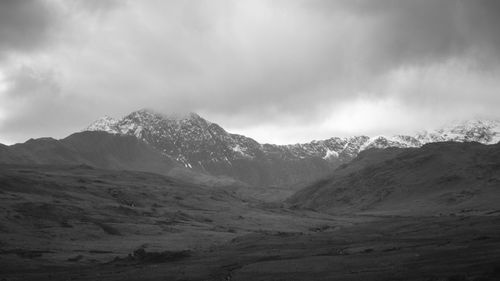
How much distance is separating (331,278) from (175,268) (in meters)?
30.7

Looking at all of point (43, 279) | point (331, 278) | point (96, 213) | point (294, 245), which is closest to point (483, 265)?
point (331, 278)

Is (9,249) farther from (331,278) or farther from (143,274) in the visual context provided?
(331,278)

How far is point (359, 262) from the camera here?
73562mm

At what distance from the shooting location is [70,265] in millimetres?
95750

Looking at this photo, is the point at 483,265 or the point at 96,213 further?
the point at 96,213

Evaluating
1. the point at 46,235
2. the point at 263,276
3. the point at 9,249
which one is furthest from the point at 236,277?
the point at 46,235

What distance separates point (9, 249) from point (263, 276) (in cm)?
6632

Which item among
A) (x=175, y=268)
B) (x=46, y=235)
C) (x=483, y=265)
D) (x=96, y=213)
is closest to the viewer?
(x=483, y=265)

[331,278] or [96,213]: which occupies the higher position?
[96,213]

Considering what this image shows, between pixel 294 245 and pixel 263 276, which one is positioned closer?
pixel 263 276

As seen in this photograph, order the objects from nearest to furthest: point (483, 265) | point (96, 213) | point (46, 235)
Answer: point (483, 265) → point (46, 235) → point (96, 213)

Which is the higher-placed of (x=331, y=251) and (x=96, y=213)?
(x=96, y=213)

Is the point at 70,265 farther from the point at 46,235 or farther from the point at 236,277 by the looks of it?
the point at 46,235

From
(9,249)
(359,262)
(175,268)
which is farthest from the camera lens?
(9,249)
